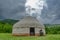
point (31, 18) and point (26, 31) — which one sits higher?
point (31, 18)

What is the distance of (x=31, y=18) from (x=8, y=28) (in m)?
22.6

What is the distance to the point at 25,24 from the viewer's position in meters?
32.8

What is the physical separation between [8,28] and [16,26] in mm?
22781

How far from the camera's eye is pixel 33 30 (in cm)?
3394

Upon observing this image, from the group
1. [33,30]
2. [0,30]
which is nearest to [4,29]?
[0,30]

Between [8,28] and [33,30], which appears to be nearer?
[33,30]

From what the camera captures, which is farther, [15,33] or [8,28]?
[8,28]

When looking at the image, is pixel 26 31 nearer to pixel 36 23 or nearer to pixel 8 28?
pixel 36 23

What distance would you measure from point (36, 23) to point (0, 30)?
2457cm

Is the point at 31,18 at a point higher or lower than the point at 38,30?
higher

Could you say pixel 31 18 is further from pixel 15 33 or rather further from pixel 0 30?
pixel 0 30

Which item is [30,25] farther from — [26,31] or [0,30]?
[0,30]

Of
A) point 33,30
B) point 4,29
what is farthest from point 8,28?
point 33,30

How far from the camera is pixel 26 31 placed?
32219 millimetres
